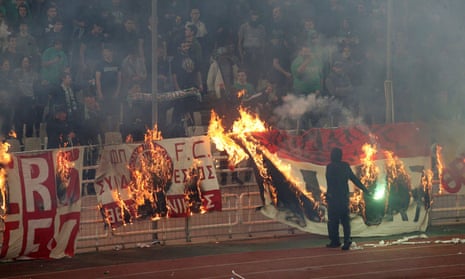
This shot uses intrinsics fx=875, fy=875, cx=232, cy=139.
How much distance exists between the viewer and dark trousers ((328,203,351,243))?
12391 mm

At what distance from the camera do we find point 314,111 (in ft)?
51.8

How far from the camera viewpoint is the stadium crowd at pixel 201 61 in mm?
14891

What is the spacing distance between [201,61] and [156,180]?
4.51 m

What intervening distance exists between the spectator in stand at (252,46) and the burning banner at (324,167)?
346 cm

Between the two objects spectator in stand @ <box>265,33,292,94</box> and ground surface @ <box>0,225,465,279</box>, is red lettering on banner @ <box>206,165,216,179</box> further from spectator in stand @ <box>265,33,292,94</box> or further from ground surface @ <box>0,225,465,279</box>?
spectator in stand @ <box>265,33,292,94</box>

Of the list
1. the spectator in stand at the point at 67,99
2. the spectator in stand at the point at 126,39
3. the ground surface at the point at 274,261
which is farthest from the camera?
the spectator in stand at the point at 126,39

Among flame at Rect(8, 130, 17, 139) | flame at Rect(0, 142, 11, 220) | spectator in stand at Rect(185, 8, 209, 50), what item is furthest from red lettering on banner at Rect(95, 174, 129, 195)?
spectator in stand at Rect(185, 8, 209, 50)

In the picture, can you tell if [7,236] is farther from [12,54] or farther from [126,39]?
[126,39]

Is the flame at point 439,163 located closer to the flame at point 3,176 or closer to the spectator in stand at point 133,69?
the spectator in stand at point 133,69

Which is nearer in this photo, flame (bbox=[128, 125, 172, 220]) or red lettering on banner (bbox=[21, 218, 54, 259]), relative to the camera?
red lettering on banner (bbox=[21, 218, 54, 259])

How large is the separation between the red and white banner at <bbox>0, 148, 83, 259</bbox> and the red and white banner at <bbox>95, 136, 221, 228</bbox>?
51cm

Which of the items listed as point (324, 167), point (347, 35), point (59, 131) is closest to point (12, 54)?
point (59, 131)

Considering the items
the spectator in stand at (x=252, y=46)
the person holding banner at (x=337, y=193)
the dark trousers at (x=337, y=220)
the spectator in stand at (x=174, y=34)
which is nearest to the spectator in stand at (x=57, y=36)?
the spectator in stand at (x=174, y=34)

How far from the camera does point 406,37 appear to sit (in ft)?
58.8
